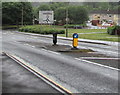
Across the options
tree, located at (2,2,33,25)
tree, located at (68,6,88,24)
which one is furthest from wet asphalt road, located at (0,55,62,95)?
tree, located at (68,6,88,24)

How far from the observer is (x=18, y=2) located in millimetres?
80812

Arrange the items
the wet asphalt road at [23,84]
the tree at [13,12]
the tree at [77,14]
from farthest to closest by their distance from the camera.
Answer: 1. the tree at [77,14]
2. the tree at [13,12]
3. the wet asphalt road at [23,84]

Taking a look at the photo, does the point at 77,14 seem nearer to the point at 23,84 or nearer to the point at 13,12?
the point at 13,12

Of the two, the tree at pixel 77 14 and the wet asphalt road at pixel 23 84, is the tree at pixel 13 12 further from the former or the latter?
the wet asphalt road at pixel 23 84

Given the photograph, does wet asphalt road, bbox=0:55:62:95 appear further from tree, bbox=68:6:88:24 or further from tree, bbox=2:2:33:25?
tree, bbox=68:6:88:24

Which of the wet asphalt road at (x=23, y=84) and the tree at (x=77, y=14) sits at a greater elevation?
the tree at (x=77, y=14)

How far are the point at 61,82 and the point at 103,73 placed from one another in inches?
88.9

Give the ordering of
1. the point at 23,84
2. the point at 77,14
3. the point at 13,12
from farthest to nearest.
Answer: the point at 77,14 → the point at 13,12 → the point at 23,84

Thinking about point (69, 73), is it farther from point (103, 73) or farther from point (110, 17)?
point (110, 17)

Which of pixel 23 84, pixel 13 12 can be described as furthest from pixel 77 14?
pixel 23 84

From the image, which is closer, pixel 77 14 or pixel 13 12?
pixel 13 12

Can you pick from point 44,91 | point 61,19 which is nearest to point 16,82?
point 44,91

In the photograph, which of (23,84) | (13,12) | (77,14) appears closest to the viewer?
(23,84)

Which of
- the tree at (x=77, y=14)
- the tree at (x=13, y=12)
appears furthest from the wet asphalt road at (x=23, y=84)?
the tree at (x=77, y=14)
